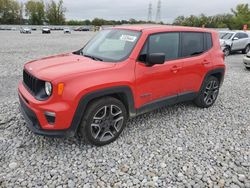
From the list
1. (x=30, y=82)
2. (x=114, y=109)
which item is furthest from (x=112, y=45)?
(x=30, y=82)

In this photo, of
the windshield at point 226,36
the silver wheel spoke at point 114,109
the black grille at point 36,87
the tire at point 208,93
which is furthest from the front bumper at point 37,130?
the windshield at point 226,36

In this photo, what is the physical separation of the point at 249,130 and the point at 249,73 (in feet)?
19.7

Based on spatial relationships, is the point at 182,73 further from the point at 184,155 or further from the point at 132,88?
the point at 184,155

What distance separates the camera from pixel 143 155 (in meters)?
3.25

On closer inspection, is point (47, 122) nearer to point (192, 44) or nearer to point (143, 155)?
point (143, 155)

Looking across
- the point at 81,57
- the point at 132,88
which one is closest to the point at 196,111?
the point at 132,88

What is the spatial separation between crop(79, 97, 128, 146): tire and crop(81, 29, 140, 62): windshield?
0.73 metres

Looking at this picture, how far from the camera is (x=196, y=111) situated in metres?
4.88

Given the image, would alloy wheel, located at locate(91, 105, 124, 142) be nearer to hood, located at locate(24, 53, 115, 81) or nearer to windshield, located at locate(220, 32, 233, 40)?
hood, located at locate(24, 53, 115, 81)

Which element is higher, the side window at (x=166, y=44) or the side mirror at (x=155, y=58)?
the side window at (x=166, y=44)

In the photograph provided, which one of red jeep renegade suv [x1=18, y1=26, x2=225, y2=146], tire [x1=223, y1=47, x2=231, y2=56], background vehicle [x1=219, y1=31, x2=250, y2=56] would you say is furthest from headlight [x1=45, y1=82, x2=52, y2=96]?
tire [x1=223, y1=47, x2=231, y2=56]

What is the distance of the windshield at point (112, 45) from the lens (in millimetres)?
3584

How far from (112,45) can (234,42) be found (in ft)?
40.5

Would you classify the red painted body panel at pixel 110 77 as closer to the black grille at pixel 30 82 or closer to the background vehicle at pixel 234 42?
the black grille at pixel 30 82
